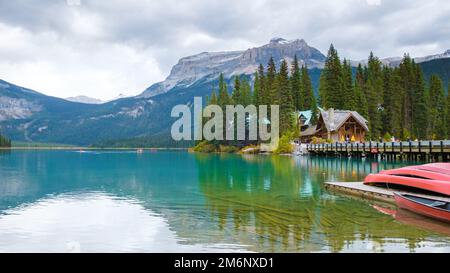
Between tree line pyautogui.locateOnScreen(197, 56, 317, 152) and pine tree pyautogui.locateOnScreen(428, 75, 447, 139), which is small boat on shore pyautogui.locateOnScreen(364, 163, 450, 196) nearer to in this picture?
tree line pyautogui.locateOnScreen(197, 56, 317, 152)

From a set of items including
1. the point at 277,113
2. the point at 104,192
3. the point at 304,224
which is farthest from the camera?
the point at 277,113

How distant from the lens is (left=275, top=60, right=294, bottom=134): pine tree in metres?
94.9

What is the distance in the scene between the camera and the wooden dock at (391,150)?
165 feet

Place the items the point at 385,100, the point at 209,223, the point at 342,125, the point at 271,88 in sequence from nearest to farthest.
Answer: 1. the point at 209,223
2. the point at 342,125
3. the point at 385,100
4. the point at 271,88

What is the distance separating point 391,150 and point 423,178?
41597 mm

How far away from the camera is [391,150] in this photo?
5997 centimetres

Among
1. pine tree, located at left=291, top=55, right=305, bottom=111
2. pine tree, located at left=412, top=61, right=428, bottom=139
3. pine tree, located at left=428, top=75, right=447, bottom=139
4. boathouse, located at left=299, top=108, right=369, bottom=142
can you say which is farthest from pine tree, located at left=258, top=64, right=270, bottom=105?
pine tree, located at left=428, top=75, right=447, bottom=139

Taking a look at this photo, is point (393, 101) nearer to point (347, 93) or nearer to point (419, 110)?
point (419, 110)

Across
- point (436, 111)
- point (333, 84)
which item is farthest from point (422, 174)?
point (436, 111)
